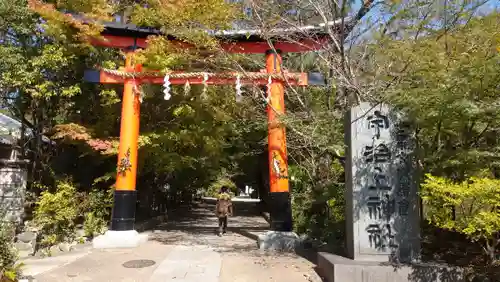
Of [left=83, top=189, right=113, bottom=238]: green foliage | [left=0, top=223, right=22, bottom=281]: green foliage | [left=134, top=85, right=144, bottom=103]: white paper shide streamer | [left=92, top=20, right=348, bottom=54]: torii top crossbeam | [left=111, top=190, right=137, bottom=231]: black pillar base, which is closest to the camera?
[left=0, top=223, right=22, bottom=281]: green foliage

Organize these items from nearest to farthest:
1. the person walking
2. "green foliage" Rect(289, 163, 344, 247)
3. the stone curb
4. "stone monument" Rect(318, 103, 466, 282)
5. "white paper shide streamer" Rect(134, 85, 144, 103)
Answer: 1. "stone monument" Rect(318, 103, 466, 282)
2. "green foliage" Rect(289, 163, 344, 247)
3. "white paper shide streamer" Rect(134, 85, 144, 103)
4. the person walking
5. the stone curb

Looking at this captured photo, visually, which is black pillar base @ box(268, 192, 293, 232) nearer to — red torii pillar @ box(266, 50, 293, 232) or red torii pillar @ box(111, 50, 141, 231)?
red torii pillar @ box(266, 50, 293, 232)

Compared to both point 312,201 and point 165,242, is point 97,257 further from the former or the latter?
point 312,201

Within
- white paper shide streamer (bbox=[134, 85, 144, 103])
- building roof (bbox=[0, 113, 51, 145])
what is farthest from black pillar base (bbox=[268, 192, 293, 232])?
building roof (bbox=[0, 113, 51, 145])

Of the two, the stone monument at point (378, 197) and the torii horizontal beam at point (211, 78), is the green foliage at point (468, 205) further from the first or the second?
the torii horizontal beam at point (211, 78)

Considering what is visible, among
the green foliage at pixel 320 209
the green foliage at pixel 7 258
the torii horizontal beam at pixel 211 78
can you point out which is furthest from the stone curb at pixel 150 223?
the green foliage at pixel 7 258

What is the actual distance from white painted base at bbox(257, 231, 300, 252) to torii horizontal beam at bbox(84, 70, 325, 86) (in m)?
4.13

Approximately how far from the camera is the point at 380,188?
6738 millimetres

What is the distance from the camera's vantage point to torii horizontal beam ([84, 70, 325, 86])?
34.0 ft

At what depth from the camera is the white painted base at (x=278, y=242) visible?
10077mm

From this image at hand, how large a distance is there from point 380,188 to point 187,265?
4.32 meters

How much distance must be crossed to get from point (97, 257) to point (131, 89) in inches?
182

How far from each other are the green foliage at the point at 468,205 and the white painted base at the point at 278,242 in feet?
15.6

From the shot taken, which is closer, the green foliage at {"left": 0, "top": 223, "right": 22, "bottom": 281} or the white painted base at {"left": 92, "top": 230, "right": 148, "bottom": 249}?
the green foliage at {"left": 0, "top": 223, "right": 22, "bottom": 281}
